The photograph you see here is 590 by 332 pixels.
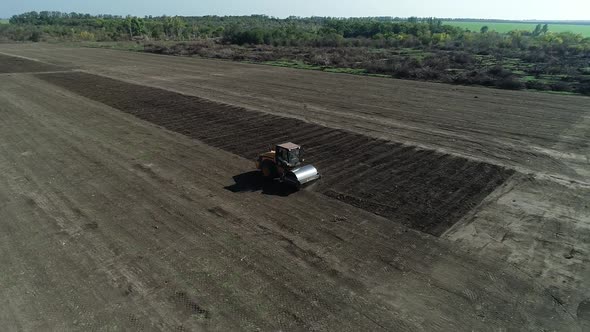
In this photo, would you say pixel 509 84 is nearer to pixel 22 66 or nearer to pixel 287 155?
pixel 287 155

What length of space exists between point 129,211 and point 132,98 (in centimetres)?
2162

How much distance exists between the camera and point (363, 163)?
1784 centimetres

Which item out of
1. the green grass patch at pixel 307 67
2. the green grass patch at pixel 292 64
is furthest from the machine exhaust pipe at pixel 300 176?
the green grass patch at pixel 292 64

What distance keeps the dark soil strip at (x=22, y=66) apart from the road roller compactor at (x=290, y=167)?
4683 cm

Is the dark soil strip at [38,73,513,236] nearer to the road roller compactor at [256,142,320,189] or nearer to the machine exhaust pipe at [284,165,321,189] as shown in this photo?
the machine exhaust pipe at [284,165,321,189]

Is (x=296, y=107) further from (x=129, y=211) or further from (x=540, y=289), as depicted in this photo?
(x=540, y=289)

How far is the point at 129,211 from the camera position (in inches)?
530

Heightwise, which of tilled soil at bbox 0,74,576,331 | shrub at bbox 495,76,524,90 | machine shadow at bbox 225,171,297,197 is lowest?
tilled soil at bbox 0,74,576,331

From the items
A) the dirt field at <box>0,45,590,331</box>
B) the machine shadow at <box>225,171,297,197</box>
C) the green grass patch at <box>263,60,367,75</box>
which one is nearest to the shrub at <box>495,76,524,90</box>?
the dirt field at <box>0,45,590,331</box>

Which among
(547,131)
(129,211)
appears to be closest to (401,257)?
(129,211)

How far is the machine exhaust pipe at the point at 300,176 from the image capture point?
1466cm

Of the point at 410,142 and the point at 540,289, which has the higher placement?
the point at 410,142

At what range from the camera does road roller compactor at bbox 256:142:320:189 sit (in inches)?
580

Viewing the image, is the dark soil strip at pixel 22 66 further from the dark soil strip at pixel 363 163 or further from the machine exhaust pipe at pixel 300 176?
the machine exhaust pipe at pixel 300 176
